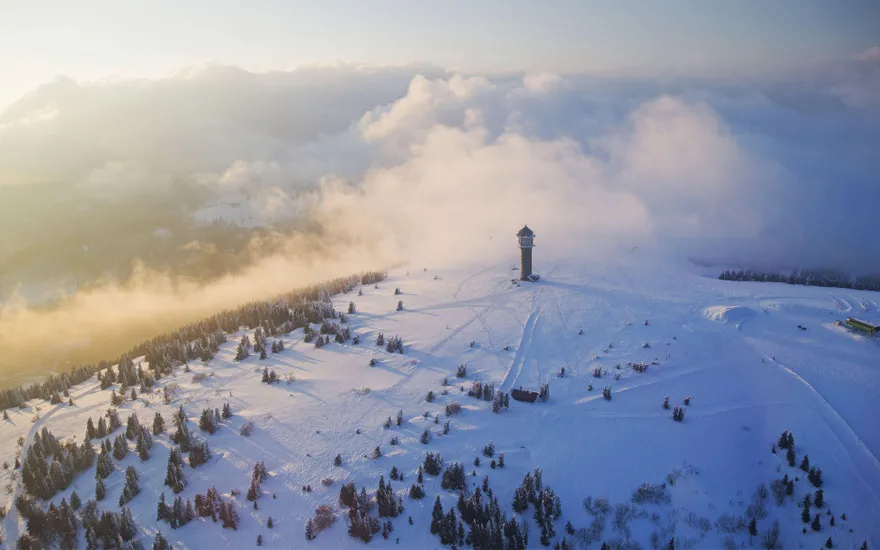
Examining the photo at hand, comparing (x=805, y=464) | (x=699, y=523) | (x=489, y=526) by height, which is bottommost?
(x=489, y=526)

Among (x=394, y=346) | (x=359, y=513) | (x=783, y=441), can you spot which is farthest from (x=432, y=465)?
(x=783, y=441)

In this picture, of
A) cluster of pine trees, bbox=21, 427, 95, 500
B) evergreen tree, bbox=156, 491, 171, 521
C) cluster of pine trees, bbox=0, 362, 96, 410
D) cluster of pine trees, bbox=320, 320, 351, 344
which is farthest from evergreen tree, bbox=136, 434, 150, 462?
cluster of pine trees, bbox=0, 362, 96, 410

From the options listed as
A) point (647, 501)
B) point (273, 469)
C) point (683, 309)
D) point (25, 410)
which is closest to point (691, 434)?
point (647, 501)

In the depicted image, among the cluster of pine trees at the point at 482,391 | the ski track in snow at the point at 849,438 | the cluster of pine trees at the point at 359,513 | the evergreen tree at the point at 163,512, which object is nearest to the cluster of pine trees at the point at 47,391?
the evergreen tree at the point at 163,512

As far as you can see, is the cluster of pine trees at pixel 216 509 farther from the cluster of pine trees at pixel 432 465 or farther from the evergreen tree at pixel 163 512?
the cluster of pine trees at pixel 432 465

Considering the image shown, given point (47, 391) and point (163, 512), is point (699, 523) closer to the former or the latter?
point (163, 512)
